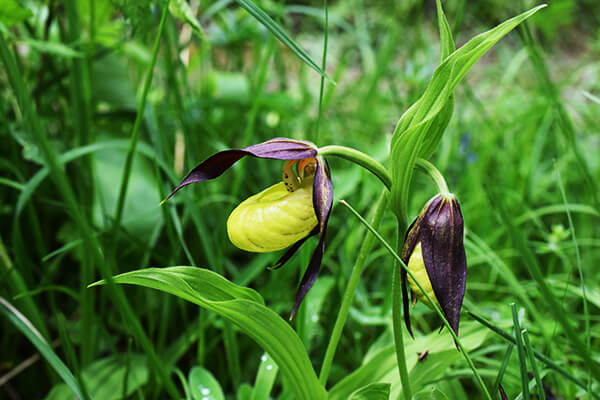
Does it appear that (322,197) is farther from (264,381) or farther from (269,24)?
(264,381)

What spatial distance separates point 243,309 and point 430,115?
0.80 ft

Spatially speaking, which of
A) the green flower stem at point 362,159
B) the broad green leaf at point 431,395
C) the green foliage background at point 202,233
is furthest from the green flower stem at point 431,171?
the broad green leaf at point 431,395

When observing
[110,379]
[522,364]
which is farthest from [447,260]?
[110,379]

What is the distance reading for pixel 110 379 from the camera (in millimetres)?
683

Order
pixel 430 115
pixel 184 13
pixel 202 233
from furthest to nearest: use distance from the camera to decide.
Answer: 1. pixel 202 233
2. pixel 184 13
3. pixel 430 115

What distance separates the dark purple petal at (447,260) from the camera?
41 centimetres

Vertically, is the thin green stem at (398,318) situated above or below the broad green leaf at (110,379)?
above

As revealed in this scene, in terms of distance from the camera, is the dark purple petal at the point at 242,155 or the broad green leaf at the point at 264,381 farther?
the broad green leaf at the point at 264,381

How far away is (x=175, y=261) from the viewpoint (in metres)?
0.70

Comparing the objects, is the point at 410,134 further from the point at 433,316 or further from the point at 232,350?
the point at 433,316

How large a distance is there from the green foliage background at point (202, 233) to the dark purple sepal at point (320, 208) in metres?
0.07

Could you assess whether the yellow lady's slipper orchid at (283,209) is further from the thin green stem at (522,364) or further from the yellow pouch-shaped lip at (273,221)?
the thin green stem at (522,364)

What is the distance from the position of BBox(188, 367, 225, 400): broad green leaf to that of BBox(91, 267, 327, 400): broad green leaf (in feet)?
0.37

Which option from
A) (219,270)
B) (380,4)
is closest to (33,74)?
(219,270)
